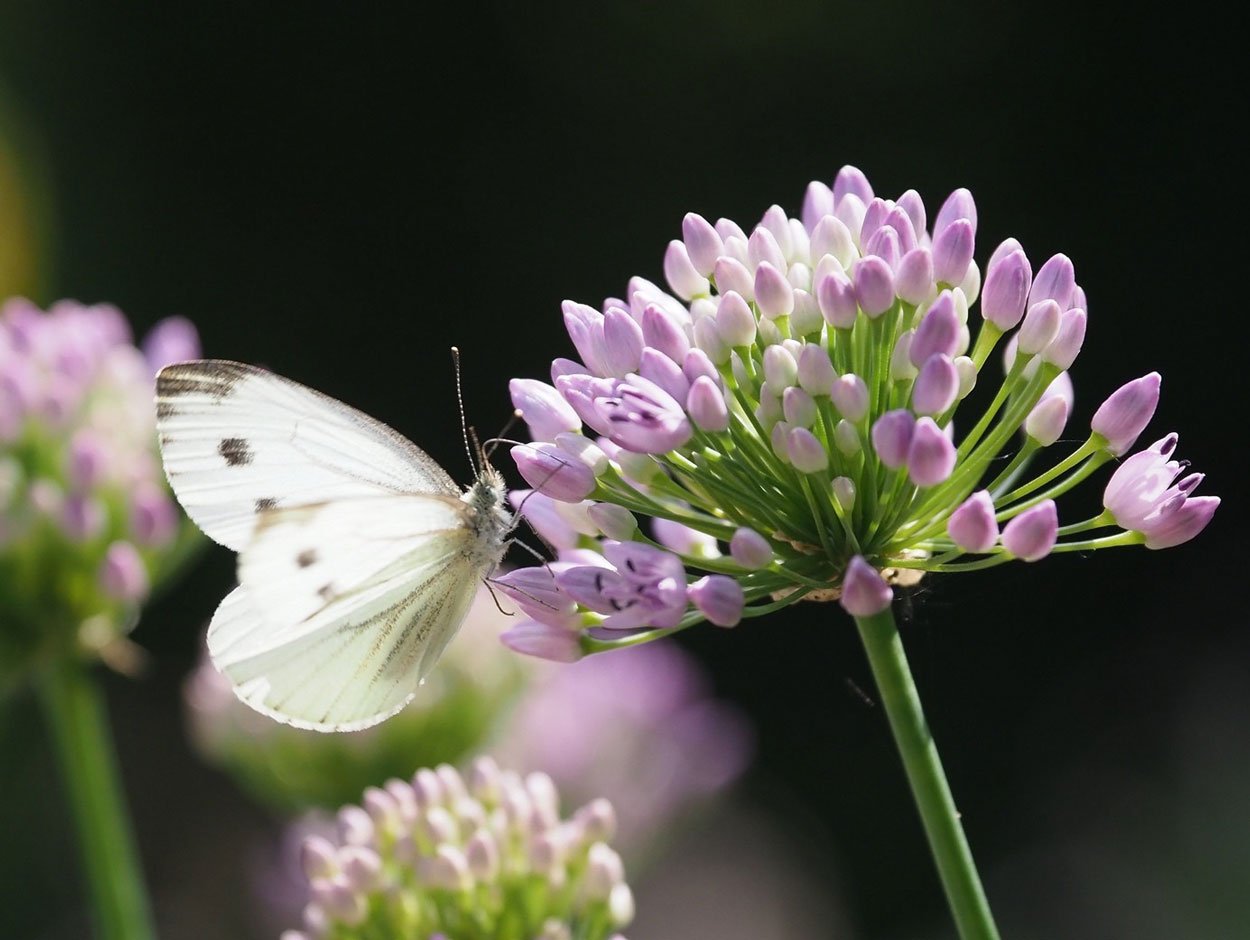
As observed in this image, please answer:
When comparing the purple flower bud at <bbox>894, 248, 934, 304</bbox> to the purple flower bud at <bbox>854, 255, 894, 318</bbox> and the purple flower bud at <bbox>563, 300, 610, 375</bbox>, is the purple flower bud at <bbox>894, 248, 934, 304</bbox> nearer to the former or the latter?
the purple flower bud at <bbox>854, 255, 894, 318</bbox>

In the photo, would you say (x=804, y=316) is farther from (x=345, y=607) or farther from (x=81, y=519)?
(x=81, y=519)

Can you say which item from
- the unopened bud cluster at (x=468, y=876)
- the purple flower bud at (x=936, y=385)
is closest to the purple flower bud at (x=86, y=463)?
the unopened bud cluster at (x=468, y=876)

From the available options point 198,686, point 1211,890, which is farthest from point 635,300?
point 1211,890

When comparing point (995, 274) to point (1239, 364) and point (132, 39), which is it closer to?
point (1239, 364)

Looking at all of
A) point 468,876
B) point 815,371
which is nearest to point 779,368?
point 815,371

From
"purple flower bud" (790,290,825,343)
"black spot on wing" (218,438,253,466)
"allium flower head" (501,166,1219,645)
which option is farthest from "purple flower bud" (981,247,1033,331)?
"black spot on wing" (218,438,253,466)

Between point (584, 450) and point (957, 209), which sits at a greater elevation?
point (957, 209)

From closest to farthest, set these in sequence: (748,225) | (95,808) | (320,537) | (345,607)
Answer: (320,537) < (345,607) < (95,808) < (748,225)
